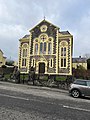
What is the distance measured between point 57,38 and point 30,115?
36517 millimetres

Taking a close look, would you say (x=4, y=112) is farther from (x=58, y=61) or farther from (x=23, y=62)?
(x=23, y=62)

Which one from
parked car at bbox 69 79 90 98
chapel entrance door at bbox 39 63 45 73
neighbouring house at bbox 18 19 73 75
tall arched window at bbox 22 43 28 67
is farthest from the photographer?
tall arched window at bbox 22 43 28 67

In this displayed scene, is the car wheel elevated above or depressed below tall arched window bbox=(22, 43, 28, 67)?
below

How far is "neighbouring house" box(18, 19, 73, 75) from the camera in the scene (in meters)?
41.6

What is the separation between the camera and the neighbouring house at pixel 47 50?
41.6 m

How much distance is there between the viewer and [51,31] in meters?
43.7

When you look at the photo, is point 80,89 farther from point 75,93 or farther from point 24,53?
point 24,53

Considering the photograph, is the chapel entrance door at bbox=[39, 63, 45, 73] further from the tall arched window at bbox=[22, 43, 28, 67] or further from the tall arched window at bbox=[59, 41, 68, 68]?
the tall arched window at bbox=[59, 41, 68, 68]

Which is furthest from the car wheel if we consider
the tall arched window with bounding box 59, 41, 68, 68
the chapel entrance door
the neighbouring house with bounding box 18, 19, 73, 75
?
the chapel entrance door

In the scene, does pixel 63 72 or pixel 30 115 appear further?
pixel 63 72

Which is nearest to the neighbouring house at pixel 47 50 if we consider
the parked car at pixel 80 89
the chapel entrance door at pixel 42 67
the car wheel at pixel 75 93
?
the chapel entrance door at pixel 42 67

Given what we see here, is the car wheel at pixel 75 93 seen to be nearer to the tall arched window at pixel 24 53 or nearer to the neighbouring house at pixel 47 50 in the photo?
the neighbouring house at pixel 47 50

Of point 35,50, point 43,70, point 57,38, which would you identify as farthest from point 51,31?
point 43,70

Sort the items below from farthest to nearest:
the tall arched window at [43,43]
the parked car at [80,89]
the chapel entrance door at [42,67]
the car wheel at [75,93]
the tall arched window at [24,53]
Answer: the tall arched window at [24,53]
the tall arched window at [43,43]
the chapel entrance door at [42,67]
the car wheel at [75,93]
the parked car at [80,89]
